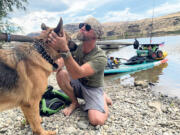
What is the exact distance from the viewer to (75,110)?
4.22 m

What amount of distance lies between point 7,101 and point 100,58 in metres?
2.26

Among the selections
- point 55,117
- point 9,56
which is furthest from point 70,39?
point 55,117

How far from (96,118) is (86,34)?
2179 millimetres

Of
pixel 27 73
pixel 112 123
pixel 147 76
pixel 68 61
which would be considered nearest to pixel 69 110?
pixel 112 123

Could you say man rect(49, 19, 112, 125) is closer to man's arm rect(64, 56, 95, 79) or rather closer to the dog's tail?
man's arm rect(64, 56, 95, 79)

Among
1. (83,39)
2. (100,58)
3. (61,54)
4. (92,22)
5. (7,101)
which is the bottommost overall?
(7,101)

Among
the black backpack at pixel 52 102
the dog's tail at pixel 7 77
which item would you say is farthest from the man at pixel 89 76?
the dog's tail at pixel 7 77

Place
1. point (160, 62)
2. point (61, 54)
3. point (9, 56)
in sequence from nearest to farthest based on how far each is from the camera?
1. point (9, 56)
2. point (61, 54)
3. point (160, 62)

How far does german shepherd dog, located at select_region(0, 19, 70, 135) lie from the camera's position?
2.52 meters

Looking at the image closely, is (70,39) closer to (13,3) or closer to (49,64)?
(49,64)

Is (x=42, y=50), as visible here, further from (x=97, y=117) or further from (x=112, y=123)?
(x=112, y=123)

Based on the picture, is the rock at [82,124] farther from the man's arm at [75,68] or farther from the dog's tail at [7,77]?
the dog's tail at [7,77]

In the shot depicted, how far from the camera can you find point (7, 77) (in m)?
2.47

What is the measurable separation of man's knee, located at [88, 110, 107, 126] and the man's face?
1948 mm
